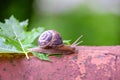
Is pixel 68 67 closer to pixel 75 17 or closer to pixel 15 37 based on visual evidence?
pixel 15 37

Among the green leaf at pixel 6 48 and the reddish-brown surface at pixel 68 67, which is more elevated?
the green leaf at pixel 6 48

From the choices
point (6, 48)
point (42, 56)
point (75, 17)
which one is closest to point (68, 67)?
point (42, 56)

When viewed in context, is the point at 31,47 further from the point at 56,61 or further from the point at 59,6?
the point at 59,6

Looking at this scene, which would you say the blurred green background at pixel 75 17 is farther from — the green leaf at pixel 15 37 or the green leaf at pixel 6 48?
the green leaf at pixel 6 48

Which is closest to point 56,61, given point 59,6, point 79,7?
point 79,7

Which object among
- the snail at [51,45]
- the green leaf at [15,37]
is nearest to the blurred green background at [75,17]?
the green leaf at [15,37]

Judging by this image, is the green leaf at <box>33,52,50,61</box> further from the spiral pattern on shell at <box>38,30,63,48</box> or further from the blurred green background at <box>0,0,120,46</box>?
the blurred green background at <box>0,0,120,46</box>
